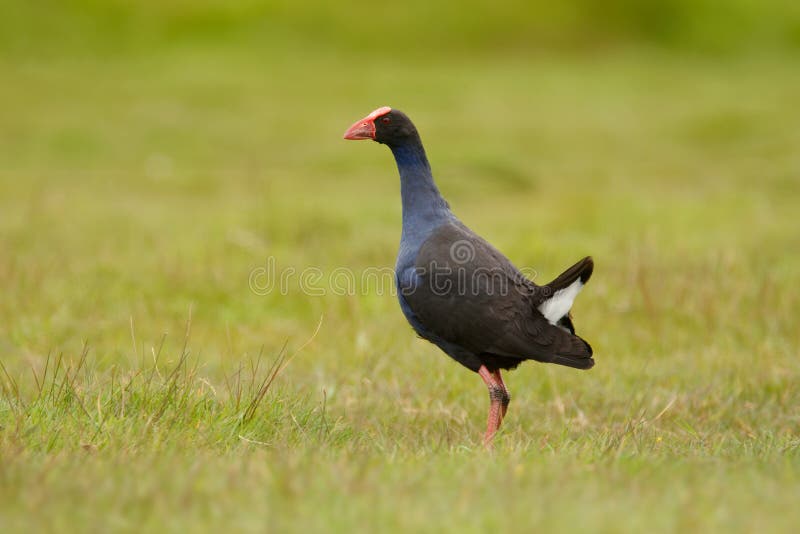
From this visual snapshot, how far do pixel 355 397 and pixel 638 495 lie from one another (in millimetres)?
2464

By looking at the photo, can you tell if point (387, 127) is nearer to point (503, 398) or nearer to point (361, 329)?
point (503, 398)

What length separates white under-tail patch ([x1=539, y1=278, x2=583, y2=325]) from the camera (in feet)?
15.6

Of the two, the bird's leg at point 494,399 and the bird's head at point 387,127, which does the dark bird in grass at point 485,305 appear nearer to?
the bird's leg at point 494,399

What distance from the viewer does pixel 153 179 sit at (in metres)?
14.4

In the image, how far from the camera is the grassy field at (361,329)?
3.21 m

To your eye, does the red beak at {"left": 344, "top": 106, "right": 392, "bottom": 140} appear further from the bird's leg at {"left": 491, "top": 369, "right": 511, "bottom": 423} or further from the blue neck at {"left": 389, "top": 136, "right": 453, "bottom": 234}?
the bird's leg at {"left": 491, "top": 369, "right": 511, "bottom": 423}

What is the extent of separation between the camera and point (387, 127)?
5.24 meters

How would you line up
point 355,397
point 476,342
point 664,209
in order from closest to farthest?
point 476,342 → point 355,397 → point 664,209

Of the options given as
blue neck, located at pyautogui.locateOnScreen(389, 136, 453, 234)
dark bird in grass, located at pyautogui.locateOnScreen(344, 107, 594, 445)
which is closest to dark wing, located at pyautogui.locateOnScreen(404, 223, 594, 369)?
dark bird in grass, located at pyautogui.locateOnScreen(344, 107, 594, 445)

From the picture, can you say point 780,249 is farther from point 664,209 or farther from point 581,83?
point 581,83

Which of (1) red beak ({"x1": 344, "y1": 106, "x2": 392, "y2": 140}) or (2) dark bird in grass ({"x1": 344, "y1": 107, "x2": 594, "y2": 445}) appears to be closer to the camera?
(2) dark bird in grass ({"x1": 344, "y1": 107, "x2": 594, "y2": 445})

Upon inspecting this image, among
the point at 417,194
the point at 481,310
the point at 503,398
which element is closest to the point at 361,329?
the point at 417,194

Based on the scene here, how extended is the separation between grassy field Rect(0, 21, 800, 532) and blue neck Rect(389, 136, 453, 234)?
79 cm

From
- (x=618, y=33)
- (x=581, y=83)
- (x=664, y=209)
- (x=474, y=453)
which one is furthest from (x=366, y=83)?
(x=474, y=453)
